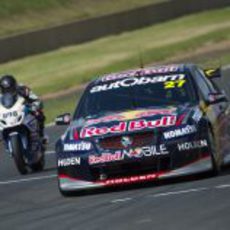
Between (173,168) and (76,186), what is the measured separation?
111cm

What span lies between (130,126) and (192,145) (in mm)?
759

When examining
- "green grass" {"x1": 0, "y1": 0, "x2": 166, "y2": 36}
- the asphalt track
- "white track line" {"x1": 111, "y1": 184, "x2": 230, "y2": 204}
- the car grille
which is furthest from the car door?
"green grass" {"x1": 0, "y1": 0, "x2": 166, "y2": 36}

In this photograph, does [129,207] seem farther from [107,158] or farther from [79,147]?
[79,147]

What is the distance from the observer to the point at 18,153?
1723 centimetres

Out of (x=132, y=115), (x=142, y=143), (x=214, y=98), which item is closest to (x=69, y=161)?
(x=142, y=143)

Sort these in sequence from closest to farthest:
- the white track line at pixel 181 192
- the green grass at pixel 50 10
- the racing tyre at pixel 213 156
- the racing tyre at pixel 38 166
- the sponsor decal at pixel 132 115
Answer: the white track line at pixel 181 192, the racing tyre at pixel 213 156, the sponsor decal at pixel 132 115, the racing tyre at pixel 38 166, the green grass at pixel 50 10

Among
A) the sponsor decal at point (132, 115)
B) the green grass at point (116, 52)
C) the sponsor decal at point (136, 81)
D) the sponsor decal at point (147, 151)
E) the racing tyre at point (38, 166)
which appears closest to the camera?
the sponsor decal at point (147, 151)

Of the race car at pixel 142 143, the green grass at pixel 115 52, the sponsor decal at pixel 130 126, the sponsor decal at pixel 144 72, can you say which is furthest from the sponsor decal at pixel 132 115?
the green grass at pixel 115 52

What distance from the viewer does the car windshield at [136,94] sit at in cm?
1470

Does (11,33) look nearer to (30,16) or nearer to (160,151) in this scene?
(30,16)

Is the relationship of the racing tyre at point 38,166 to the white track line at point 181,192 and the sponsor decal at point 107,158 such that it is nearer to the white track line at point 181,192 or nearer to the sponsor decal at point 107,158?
the sponsor decal at point 107,158

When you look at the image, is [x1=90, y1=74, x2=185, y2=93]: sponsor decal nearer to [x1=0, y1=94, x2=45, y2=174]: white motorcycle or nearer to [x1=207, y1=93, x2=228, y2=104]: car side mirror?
[x1=207, y1=93, x2=228, y2=104]: car side mirror

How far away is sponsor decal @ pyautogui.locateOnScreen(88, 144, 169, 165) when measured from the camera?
43.9 feet

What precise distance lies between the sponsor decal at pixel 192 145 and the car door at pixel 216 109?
0.69m
